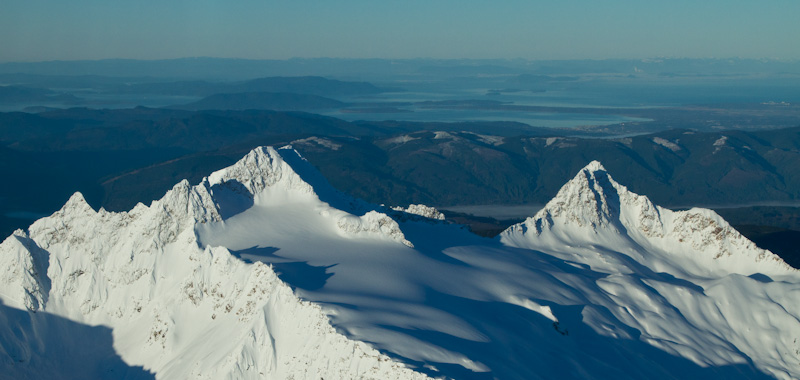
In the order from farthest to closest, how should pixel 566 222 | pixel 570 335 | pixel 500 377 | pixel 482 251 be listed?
pixel 566 222, pixel 482 251, pixel 570 335, pixel 500 377

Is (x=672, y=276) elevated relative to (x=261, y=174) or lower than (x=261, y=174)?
lower

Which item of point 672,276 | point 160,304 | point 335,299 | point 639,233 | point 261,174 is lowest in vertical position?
point 672,276

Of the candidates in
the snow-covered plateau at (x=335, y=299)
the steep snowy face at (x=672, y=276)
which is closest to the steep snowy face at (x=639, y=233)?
the steep snowy face at (x=672, y=276)

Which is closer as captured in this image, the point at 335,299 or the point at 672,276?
the point at 335,299

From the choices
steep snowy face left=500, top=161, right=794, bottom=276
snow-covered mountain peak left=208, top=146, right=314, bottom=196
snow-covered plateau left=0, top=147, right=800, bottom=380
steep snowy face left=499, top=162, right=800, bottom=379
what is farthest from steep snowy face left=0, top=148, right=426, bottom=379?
steep snowy face left=500, top=161, right=794, bottom=276

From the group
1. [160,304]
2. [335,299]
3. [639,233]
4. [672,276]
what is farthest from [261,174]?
[639,233]

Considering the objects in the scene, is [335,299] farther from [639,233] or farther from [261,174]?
[639,233]

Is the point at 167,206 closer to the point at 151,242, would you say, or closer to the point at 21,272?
the point at 151,242

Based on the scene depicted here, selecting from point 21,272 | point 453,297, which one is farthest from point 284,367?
point 21,272
